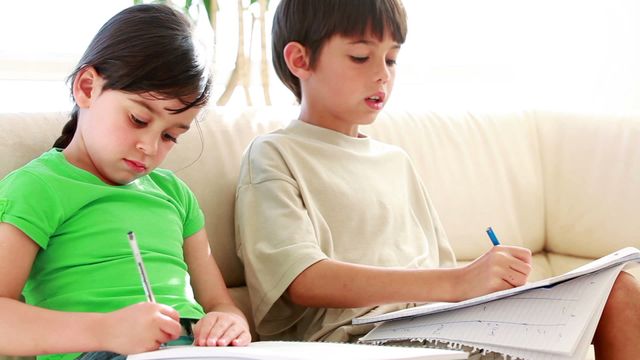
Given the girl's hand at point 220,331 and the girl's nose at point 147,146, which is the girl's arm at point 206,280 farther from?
the girl's nose at point 147,146

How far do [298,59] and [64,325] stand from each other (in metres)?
0.79

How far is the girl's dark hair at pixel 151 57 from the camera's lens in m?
1.35

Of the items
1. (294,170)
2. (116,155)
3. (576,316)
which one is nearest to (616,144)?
(294,170)

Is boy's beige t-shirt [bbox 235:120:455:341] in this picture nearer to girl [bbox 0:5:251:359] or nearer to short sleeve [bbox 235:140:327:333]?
short sleeve [bbox 235:140:327:333]

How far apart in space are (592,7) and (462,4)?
498mm

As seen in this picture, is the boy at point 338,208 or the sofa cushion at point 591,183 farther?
the sofa cushion at point 591,183

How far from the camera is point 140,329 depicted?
110cm

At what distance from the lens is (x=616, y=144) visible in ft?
7.41

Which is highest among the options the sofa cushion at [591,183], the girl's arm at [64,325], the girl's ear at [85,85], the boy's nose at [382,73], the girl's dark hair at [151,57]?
the girl's dark hair at [151,57]

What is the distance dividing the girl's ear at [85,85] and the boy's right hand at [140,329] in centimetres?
39

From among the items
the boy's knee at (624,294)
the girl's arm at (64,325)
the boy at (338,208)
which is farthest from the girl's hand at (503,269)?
the girl's arm at (64,325)

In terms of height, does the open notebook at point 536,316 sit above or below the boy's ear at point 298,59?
below

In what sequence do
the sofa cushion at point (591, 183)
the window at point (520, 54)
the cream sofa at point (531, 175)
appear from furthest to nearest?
the window at point (520, 54) < the sofa cushion at point (591, 183) < the cream sofa at point (531, 175)

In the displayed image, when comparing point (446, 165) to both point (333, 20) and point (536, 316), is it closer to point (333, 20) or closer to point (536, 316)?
point (333, 20)
